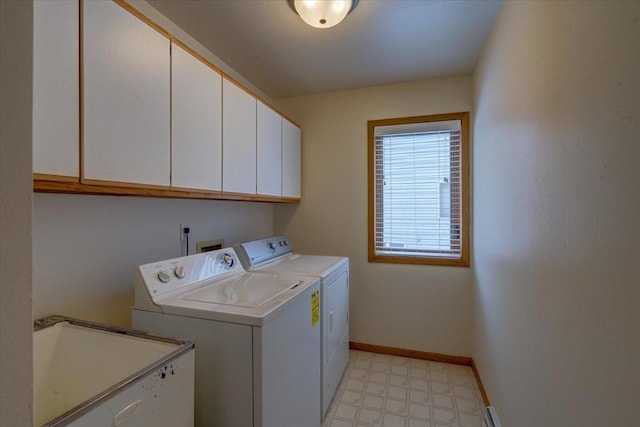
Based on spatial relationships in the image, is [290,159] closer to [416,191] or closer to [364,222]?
[364,222]

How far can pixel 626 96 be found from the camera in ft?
2.22

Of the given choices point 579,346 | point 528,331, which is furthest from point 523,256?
point 579,346

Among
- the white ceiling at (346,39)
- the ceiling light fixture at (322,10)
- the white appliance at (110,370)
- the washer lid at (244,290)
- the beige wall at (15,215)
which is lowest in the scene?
the white appliance at (110,370)

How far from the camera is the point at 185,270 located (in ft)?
4.85

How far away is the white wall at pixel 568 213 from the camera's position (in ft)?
2.24

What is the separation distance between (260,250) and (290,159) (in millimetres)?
906

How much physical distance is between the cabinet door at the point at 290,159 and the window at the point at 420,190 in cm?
69

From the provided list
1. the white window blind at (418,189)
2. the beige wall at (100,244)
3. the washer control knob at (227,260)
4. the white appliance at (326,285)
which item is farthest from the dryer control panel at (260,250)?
the white window blind at (418,189)

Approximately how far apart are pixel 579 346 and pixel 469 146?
1.89 metres

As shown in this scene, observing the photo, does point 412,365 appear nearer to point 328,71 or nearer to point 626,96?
point 626,96

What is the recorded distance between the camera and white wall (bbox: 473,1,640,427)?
0.68 m

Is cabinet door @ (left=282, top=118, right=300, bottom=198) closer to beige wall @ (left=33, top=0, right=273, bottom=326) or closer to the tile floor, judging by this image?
beige wall @ (left=33, top=0, right=273, bottom=326)

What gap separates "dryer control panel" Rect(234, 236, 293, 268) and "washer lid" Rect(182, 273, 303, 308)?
0.63 ft

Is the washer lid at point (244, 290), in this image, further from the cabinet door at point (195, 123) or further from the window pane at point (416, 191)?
the window pane at point (416, 191)
